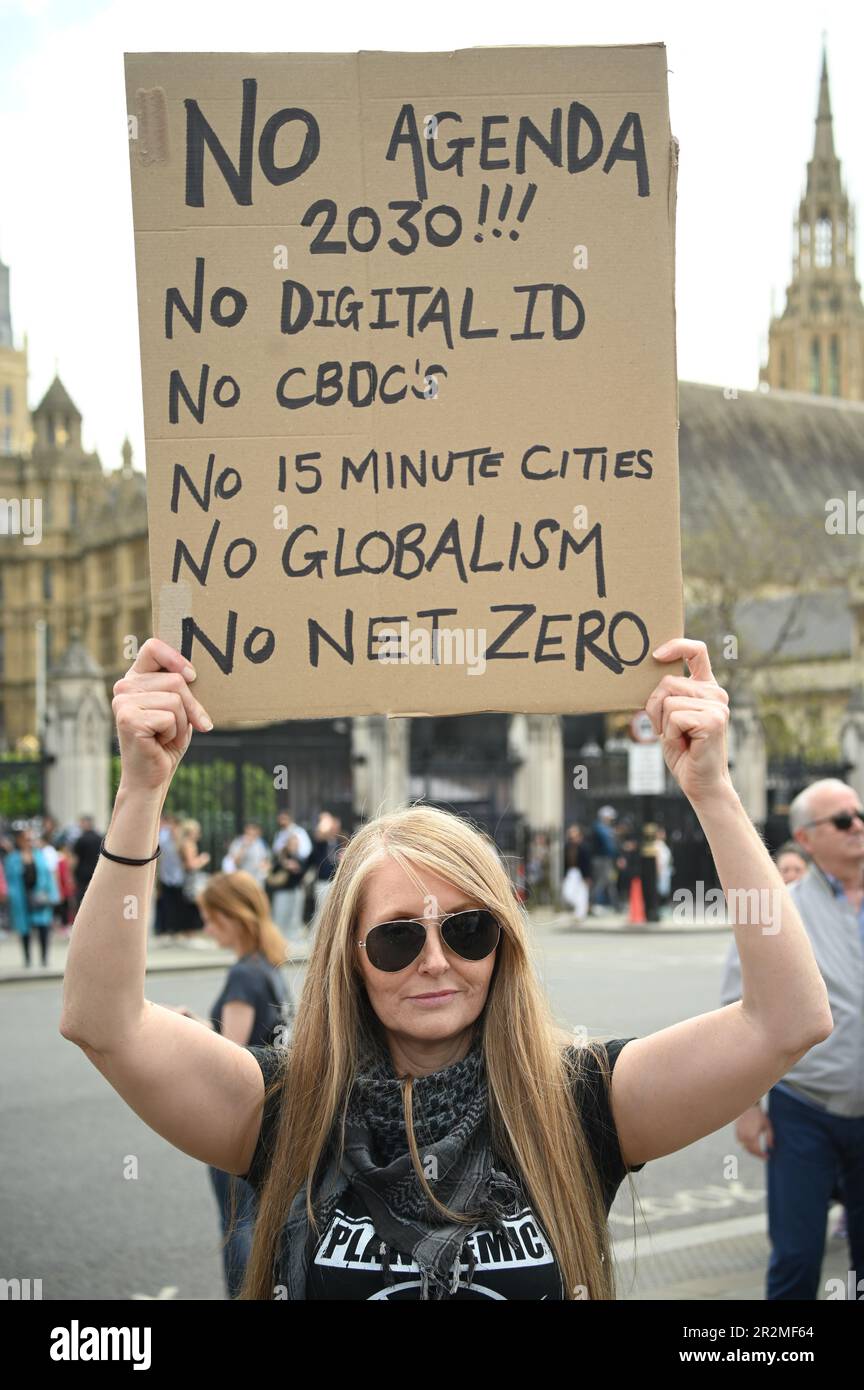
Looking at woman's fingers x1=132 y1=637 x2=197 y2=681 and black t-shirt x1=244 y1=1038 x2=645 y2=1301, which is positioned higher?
woman's fingers x1=132 y1=637 x2=197 y2=681

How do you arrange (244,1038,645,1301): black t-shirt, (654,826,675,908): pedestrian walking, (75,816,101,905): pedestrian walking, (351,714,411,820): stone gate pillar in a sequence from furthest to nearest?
(351,714,411,820): stone gate pillar
(654,826,675,908): pedestrian walking
(75,816,101,905): pedestrian walking
(244,1038,645,1301): black t-shirt

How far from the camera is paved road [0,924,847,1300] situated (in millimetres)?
6059

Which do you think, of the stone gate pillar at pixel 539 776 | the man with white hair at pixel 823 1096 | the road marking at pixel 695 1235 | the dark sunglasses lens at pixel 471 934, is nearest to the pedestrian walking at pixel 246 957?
the man with white hair at pixel 823 1096

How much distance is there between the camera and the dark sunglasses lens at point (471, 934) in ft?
7.88

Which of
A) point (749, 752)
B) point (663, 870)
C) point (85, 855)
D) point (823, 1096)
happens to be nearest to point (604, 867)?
point (663, 870)

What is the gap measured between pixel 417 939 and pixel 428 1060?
0.20 m

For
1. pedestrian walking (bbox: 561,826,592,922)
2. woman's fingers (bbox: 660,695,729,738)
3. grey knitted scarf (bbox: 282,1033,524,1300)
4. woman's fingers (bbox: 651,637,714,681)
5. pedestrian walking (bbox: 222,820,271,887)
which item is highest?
woman's fingers (bbox: 651,637,714,681)

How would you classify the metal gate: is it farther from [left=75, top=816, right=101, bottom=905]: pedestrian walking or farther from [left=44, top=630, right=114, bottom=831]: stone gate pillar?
[left=75, top=816, right=101, bottom=905]: pedestrian walking

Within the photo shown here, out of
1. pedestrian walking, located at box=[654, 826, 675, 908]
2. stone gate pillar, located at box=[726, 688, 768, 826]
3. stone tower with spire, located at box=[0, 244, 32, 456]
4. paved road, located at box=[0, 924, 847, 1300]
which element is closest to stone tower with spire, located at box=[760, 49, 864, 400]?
stone tower with spire, located at box=[0, 244, 32, 456]

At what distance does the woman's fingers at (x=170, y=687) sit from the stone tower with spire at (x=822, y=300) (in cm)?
9999

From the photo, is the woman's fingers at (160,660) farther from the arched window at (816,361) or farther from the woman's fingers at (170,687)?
the arched window at (816,361)

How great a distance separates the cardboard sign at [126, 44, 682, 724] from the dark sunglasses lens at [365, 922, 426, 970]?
330 millimetres
